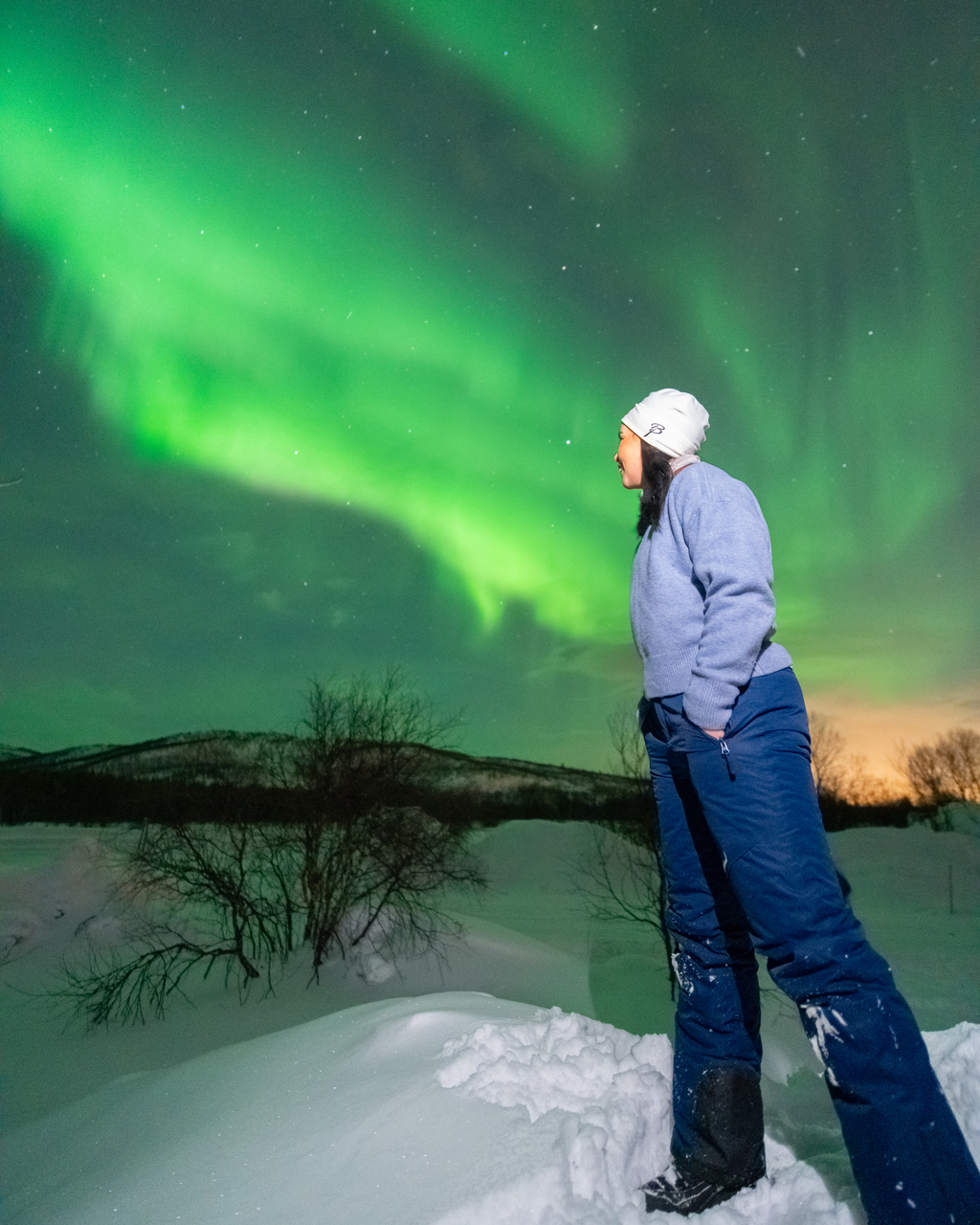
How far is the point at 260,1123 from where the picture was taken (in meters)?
2.21

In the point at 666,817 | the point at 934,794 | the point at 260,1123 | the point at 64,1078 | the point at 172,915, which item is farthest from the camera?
the point at 934,794

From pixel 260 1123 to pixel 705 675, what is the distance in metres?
1.88

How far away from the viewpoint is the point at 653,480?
2.17m

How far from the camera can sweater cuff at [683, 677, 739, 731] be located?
1.72 meters

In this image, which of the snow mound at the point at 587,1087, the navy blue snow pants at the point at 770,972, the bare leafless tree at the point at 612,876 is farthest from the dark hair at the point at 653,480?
the bare leafless tree at the point at 612,876

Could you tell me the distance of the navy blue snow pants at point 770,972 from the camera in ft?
4.65

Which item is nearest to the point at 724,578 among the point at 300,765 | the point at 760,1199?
the point at 760,1199

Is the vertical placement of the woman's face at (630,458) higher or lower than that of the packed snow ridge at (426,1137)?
higher

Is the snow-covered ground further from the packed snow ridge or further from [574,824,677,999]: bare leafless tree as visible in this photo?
[574,824,677,999]: bare leafless tree

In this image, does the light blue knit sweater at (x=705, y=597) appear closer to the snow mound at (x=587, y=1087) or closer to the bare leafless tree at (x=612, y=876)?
the snow mound at (x=587, y=1087)

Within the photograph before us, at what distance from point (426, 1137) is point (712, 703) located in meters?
1.31

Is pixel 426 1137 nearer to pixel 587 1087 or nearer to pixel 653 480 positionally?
pixel 587 1087

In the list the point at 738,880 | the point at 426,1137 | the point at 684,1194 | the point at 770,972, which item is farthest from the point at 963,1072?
→ the point at 426,1137

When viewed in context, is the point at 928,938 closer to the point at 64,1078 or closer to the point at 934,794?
the point at 934,794
